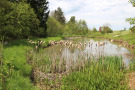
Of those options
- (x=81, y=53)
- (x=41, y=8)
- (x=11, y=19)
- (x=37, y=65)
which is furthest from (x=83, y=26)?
(x=37, y=65)

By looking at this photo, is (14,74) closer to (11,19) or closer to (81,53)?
(81,53)

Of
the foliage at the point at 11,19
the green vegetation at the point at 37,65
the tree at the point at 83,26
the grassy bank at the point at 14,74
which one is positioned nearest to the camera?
the grassy bank at the point at 14,74

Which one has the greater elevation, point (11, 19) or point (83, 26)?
point (83, 26)

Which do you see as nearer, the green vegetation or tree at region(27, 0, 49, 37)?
the green vegetation

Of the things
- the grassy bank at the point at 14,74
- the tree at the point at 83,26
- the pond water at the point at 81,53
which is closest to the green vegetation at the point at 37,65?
the grassy bank at the point at 14,74

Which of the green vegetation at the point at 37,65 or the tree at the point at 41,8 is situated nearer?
the green vegetation at the point at 37,65

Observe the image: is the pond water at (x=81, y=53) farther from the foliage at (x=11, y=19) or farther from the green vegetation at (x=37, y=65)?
the foliage at (x=11, y=19)

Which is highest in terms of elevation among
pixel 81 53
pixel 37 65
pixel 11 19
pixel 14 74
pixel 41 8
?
pixel 41 8

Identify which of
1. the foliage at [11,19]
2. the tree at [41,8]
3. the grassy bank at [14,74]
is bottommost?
the grassy bank at [14,74]

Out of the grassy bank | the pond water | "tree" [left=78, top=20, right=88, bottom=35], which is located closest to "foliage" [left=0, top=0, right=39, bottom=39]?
the pond water

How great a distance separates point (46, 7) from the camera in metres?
32.5

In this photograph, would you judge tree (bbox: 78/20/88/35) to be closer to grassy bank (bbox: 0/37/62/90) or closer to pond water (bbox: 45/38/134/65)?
pond water (bbox: 45/38/134/65)

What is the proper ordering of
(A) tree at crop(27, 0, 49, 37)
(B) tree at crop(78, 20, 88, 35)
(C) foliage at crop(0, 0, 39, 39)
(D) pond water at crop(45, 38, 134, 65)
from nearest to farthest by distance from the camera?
1. (D) pond water at crop(45, 38, 134, 65)
2. (C) foliage at crop(0, 0, 39, 39)
3. (A) tree at crop(27, 0, 49, 37)
4. (B) tree at crop(78, 20, 88, 35)

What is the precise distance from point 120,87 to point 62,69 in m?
4.75
